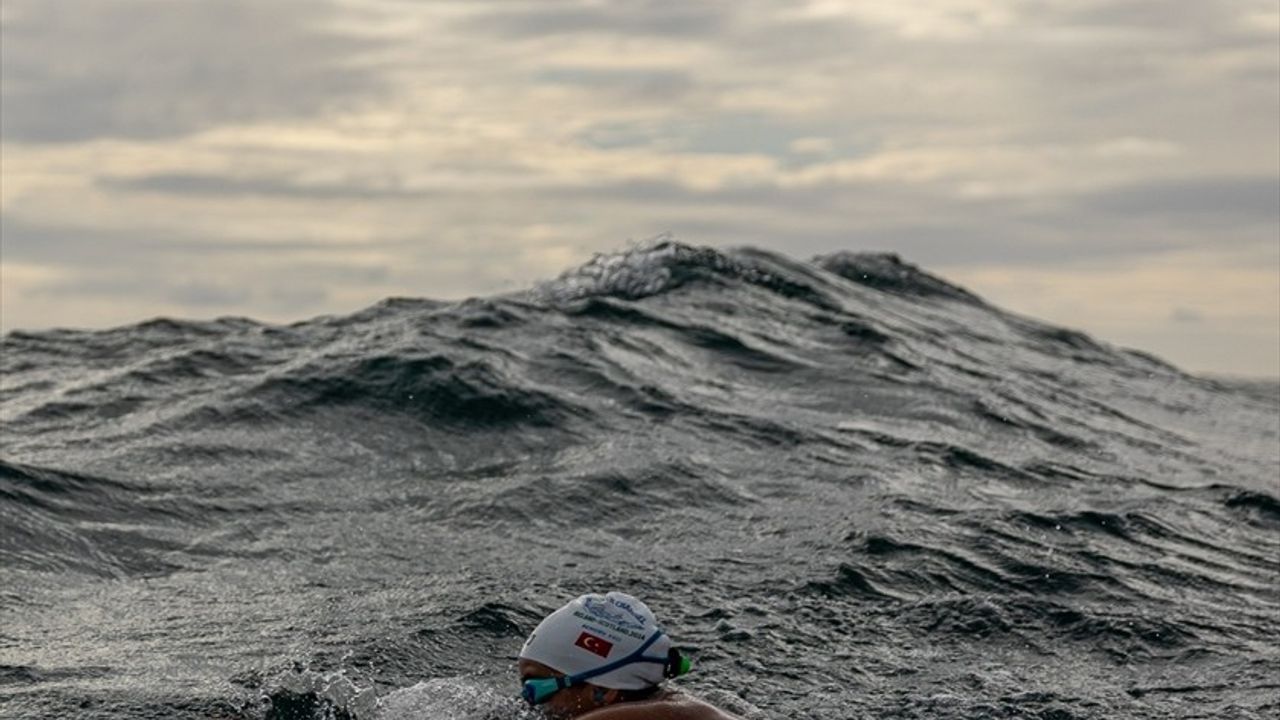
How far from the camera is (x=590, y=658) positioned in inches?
326

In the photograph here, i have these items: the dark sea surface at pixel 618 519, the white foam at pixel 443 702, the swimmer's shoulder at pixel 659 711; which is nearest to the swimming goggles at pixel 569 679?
the swimmer's shoulder at pixel 659 711

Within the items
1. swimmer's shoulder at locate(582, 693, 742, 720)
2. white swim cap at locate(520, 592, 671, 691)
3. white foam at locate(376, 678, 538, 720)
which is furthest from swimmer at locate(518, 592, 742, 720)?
white foam at locate(376, 678, 538, 720)

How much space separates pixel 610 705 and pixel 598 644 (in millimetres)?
275

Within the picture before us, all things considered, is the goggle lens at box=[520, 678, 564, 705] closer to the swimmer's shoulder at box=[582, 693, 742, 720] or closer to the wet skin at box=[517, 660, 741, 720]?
the wet skin at box=[517, 660, 741, 720]

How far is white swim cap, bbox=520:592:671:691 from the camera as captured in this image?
829 centimetres

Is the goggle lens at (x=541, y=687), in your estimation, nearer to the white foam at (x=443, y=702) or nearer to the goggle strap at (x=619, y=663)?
the goggle strap at (x=619, y=663)

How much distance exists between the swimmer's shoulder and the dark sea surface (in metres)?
0.79

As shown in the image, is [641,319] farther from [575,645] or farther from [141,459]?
[575,645]

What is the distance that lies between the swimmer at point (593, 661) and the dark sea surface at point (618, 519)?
15.3 inches

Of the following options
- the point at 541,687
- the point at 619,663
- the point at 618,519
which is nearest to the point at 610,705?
the point at 619,663

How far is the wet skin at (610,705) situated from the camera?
7.95 metres

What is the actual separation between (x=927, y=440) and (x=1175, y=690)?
27.4 feet

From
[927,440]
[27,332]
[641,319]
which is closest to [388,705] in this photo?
[927,440]

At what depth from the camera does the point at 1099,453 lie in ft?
72.3
